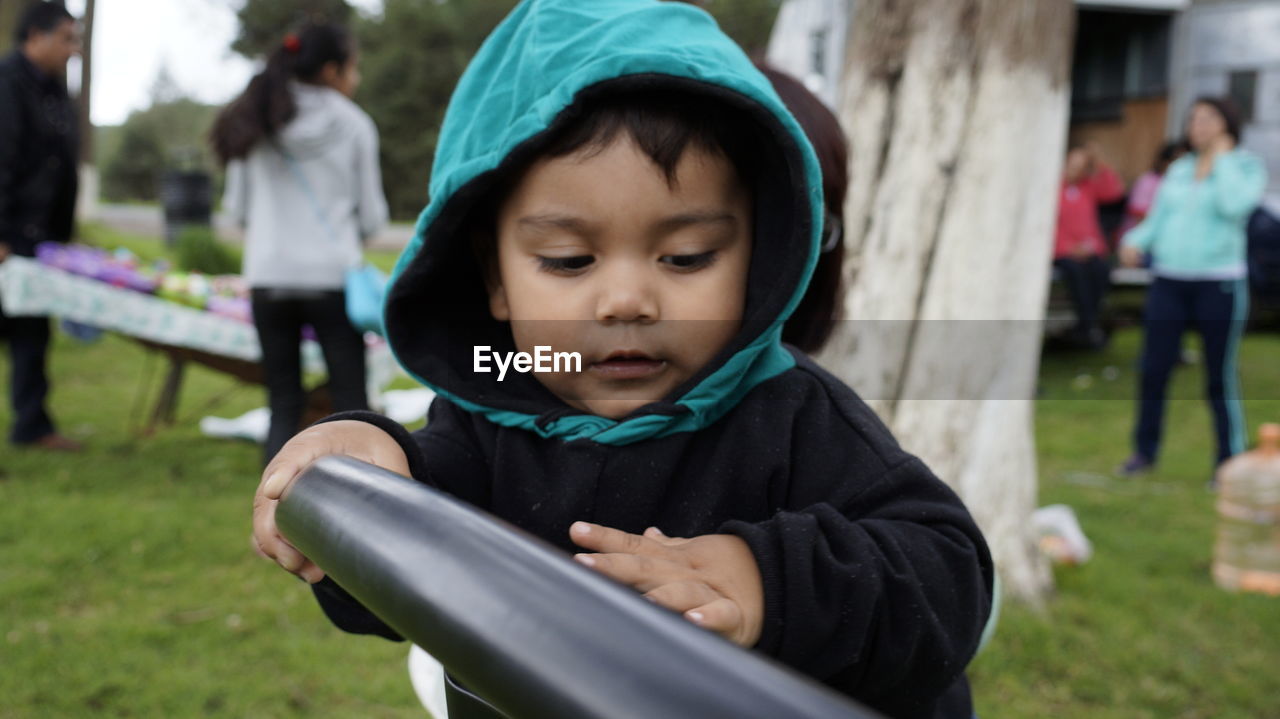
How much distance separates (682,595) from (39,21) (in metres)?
6.44

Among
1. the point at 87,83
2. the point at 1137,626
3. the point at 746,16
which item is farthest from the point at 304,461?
the point at 746,16

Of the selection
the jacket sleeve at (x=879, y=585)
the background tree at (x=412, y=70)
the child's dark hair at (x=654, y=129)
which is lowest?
the jacket sleeve at (x=879, y=585)

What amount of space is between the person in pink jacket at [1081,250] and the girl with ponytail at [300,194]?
6620 mm

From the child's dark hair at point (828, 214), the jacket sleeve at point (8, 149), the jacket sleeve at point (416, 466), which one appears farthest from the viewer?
the jacket sleeve at point (8, 149)

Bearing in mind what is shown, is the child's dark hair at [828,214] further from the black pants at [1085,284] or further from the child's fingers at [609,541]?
the black pants at [1085,284]

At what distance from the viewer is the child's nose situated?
116 cm

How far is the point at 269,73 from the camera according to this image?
475cm

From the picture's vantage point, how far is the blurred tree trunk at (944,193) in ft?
10.9

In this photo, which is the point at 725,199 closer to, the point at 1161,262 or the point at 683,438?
the point at 683,438

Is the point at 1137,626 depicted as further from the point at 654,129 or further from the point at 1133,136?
the point at 1133,136

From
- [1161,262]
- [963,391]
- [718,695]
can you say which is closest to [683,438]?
[718,695]

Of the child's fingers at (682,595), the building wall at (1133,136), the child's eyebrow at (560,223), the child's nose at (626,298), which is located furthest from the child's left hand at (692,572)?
the building wall at (1133,136)

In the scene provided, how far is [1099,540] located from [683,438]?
4359 millimetres

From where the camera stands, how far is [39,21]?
584cm
